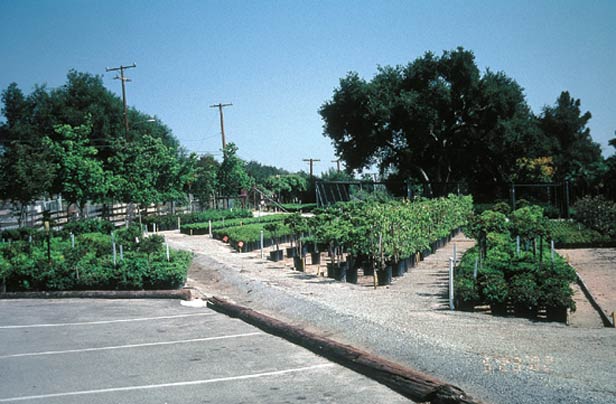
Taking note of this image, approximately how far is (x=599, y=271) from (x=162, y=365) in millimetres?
13514

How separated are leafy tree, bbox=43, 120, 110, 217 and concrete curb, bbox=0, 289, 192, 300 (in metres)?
14.8

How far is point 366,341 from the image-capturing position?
9.67 meters

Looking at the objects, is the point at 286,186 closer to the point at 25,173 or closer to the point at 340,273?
the point at 25,173

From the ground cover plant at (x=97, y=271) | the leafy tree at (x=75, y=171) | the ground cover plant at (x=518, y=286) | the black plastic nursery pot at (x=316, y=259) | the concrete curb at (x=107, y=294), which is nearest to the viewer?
the ground cover plant at (x=518, y=286)

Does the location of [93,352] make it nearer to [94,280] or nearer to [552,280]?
[94,280]

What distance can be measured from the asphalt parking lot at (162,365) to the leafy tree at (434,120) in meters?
34.0

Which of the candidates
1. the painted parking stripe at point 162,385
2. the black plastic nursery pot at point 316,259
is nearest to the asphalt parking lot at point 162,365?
the painted parking stripe at point 162,385

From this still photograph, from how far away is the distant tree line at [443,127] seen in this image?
145ft

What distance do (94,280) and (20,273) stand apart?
7.85 feet

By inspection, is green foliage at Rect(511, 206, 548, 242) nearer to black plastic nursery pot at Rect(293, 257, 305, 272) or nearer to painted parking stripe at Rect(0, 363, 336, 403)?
black plastic nursery pot at Rect(293, 257, 305, 272)

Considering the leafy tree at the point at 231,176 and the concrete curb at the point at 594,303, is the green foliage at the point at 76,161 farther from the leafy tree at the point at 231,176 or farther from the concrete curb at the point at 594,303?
the concrete curb at the point at 594,303

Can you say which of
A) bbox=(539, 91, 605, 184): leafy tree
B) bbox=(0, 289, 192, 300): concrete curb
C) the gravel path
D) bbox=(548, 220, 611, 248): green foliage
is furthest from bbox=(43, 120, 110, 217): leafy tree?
bbox=(539, 91, 605, 184): leafy tree

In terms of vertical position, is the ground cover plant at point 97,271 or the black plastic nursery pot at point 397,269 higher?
the ground cover plant at point 97,271

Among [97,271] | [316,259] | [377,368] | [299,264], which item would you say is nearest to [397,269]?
[299,264]
